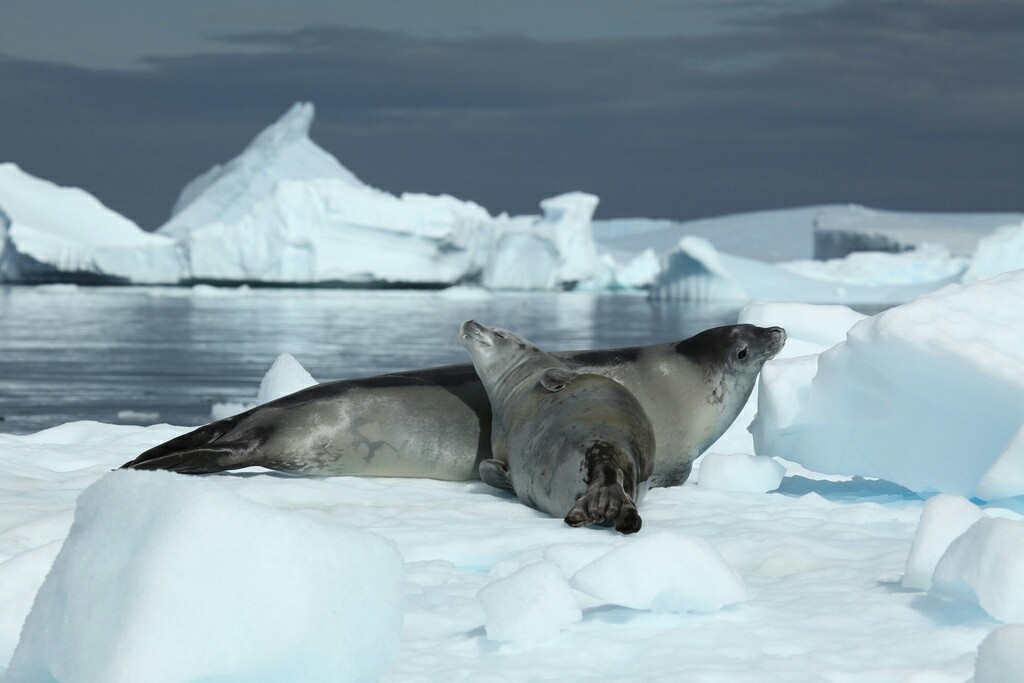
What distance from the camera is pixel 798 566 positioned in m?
2.66

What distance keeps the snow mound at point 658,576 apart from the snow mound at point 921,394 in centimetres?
163

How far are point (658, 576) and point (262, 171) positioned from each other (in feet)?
112

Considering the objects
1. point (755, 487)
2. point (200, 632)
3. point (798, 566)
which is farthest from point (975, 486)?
point (200, 632)

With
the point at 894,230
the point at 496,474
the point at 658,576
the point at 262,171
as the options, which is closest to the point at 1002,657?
the point at 658,576

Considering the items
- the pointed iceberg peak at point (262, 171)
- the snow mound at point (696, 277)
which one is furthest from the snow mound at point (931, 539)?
the pointed iceberg peak at point (262, 171)

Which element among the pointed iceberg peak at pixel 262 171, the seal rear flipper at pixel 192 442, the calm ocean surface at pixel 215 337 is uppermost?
the pointed iceberg peak at pixel 262 171

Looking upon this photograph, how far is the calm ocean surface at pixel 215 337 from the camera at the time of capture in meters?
9.00

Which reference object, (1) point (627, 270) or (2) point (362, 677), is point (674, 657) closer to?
(2) point (362, 677)

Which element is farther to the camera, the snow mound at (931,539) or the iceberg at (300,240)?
the iceberg at (300,240)

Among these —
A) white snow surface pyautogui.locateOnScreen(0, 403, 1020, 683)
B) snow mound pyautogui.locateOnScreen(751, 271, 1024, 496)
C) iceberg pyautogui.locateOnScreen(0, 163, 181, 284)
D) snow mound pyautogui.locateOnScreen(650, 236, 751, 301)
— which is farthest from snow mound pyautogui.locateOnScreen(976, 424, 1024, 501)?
iceberg pyautogui.locateOnScreen(0, 163, 181, 284)

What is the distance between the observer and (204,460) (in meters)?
3.91

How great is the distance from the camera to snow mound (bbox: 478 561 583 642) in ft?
6.75

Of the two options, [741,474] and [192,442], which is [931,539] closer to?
[741,474]

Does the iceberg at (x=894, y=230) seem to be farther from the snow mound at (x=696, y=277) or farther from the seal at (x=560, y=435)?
the seal at (x=560, y=435)
